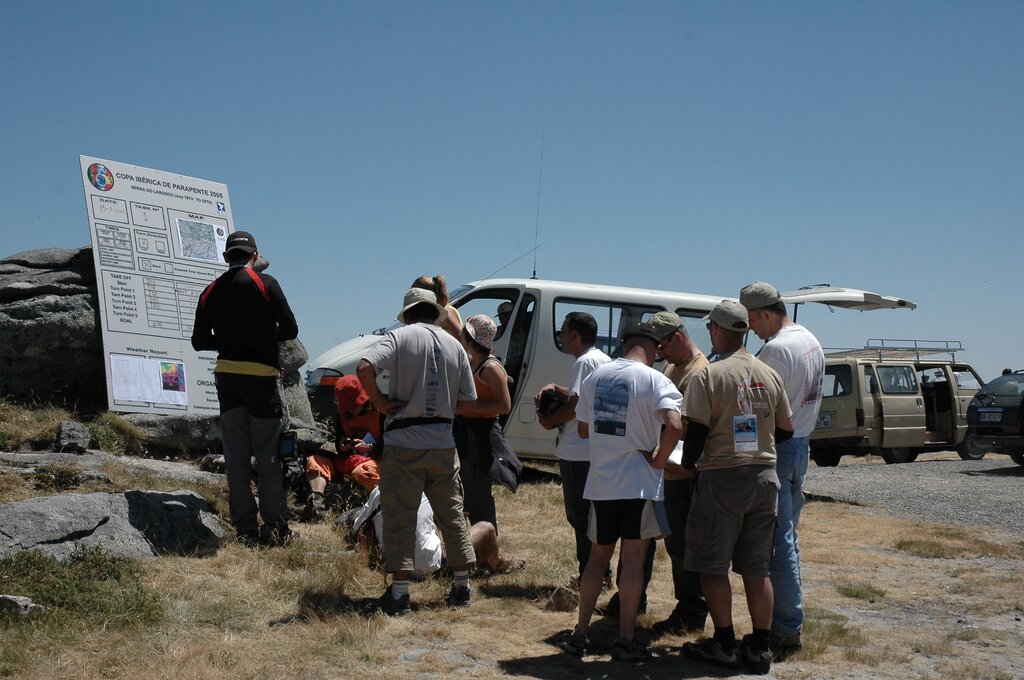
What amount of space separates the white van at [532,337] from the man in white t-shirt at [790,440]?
5749 millimetres

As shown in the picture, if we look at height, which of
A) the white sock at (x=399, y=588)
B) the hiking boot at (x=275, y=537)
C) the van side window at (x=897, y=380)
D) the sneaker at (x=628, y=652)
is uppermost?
the van side window at (x=897, y=380)

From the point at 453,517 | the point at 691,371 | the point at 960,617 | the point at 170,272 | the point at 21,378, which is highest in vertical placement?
the point at 170,272

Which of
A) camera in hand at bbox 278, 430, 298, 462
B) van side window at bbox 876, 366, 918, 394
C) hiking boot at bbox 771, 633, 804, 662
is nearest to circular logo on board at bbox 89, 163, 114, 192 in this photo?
camera in hand at bbox 278, 430, 298, 462

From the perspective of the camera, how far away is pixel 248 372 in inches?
253

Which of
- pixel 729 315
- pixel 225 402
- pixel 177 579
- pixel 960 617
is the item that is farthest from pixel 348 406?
pixel 960 617

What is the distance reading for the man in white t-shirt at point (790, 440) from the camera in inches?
203

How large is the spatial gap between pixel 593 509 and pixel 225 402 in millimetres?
2783

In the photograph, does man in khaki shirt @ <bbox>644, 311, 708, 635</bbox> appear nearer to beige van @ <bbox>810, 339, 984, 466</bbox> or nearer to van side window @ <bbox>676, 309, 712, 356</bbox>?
van side window @ <bbox>676, 309, 712, 356</bbox>

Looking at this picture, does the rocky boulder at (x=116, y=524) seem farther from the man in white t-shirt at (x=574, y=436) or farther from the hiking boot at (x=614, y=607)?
the hiking boot at (x=614, y=607)

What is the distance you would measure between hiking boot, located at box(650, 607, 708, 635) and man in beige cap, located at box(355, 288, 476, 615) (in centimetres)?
117

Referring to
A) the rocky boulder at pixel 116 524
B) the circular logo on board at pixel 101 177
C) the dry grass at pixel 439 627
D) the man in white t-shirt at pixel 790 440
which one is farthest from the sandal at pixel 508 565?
the circular logo on board at pixel 101 177

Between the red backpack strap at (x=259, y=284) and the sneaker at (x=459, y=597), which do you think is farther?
the red backpack strap at (x=259, y=284)

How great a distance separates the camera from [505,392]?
6.36m

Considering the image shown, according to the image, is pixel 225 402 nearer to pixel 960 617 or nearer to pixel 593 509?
pixel 593 509
